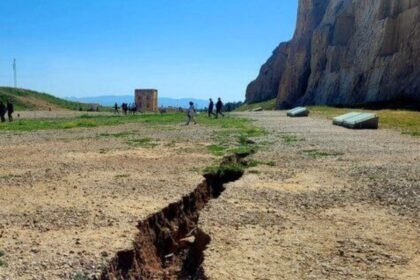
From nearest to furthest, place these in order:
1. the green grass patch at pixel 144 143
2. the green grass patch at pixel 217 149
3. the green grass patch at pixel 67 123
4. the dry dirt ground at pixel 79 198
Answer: the dry dirt ground at pixel 79 198 < the green grass patch at pixel 217 149 < the green grass patch at pixel 144 143 < the green grass patch at pixel 67 123

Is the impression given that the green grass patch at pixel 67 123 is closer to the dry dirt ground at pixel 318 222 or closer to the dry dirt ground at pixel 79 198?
the dry dirt ground at pixel 79 198

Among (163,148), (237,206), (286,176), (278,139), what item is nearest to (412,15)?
(278,139)

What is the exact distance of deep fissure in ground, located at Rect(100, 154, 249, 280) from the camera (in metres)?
6.04

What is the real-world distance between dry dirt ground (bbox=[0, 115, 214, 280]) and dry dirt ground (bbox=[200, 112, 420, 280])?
4.28 ft

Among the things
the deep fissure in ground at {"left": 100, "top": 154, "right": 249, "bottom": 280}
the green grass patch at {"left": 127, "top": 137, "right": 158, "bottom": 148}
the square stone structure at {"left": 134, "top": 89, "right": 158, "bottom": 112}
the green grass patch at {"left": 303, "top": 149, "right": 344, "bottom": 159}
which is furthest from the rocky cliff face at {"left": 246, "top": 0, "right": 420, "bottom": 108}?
the deep fissure in ground at {"left": 100, "top": 154, "right": 249, "bottom": 280}

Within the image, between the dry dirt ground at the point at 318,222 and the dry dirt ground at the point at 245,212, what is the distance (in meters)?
0.02

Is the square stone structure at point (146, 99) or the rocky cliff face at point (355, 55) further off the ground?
the rocky cliff face at point (355, 55)

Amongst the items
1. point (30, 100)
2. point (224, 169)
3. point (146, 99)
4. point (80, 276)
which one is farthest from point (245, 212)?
point (30, 100)

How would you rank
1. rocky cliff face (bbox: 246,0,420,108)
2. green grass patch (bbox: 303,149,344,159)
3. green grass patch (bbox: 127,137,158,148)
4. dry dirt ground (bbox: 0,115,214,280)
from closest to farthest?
dry dirt ground (bbox: 0,115,214,280) < green grass patch (bbox: 303,149,344,159) < green grass patch (bbox: 127,137,158,148) < rocky cliff face (bbox: 246,0,420,108)

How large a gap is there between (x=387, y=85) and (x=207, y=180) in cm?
3679

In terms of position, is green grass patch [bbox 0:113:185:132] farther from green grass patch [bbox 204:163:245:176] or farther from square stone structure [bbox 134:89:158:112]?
square stone structure [bbox 134:89:158:112]

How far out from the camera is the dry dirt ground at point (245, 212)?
5.61 meters

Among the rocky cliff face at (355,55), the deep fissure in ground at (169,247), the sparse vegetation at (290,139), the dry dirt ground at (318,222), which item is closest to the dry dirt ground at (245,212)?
the dry dirt ground at (318,222)

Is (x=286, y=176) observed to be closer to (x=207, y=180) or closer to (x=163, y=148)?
(x=207, y=180)
